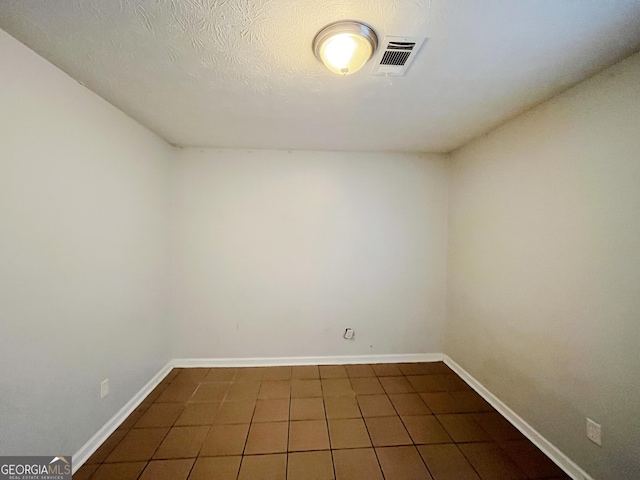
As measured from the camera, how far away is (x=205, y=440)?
6.14 ft

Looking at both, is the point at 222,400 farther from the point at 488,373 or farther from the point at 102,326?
the point at 488,373

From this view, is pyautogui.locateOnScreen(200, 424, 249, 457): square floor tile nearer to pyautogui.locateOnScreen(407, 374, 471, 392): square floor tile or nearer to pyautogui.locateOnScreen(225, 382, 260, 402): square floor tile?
pyautogui.locateOnScreen(225, 382, 260, 402): square floor tile

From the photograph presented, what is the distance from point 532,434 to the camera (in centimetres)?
187

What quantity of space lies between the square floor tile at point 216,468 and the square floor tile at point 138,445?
0.35 m

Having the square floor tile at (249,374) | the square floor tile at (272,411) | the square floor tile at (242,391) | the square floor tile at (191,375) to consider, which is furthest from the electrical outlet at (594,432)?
the square floor tile at (191,375)

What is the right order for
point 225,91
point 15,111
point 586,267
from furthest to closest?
1. point 225,91
2. point 586,267
3. point 15,111

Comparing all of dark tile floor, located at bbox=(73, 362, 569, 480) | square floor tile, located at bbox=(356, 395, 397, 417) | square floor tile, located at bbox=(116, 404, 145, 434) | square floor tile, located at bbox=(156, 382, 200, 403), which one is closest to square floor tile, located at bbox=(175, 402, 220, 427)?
dark tile floor, located at bbox=(73, 362, 569, 480)

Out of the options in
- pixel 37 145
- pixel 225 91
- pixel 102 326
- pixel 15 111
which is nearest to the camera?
pixel 15 111

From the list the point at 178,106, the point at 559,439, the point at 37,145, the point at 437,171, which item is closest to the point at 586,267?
the point at 559,439

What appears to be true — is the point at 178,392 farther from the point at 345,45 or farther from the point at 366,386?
the point at 345,45

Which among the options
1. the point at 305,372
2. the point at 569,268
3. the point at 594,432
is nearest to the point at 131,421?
the point at 305,372

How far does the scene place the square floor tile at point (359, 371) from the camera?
109 inches

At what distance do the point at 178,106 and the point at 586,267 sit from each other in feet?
9.09

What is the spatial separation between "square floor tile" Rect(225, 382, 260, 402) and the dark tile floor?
1cm
